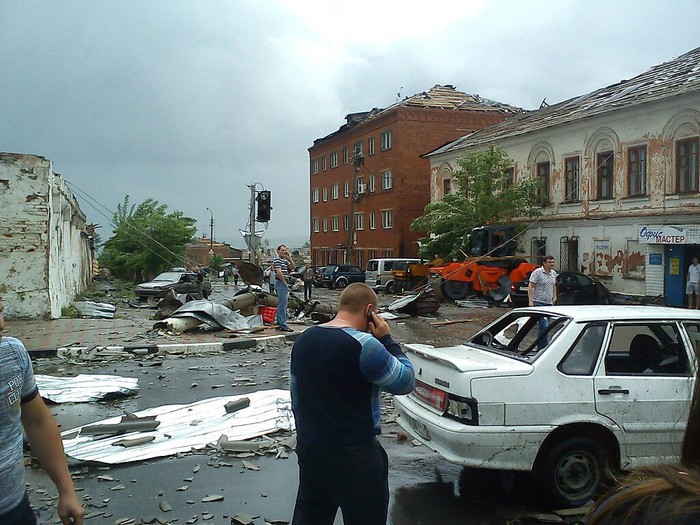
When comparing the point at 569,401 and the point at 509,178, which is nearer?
the point at 569,401

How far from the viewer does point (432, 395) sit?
549 cm

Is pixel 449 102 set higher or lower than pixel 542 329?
higher

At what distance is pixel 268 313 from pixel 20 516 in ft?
48.1

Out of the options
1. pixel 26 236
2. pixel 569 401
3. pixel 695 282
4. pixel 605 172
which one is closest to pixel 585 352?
pixel 569 401

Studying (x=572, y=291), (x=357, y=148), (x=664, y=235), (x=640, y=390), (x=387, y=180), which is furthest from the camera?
(x=357, y=148)

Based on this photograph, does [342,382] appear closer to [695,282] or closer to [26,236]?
[26,236]

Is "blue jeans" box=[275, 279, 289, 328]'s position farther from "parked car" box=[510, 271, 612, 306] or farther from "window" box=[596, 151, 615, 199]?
"window" box=[596, 151, 615, 199]

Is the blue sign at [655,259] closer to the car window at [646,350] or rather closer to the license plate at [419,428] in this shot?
the car window at [646,350]

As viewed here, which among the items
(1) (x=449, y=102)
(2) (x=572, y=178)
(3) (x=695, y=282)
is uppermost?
(1) (x=449, y=102)

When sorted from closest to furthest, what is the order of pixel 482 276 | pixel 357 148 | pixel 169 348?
pixel 169 348 < pixel 482 276 < pixel 357 148

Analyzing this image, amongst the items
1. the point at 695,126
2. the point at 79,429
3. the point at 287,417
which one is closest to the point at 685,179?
the point at 695,126

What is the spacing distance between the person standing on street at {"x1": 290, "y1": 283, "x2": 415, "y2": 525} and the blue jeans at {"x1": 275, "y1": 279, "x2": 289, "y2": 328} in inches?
433

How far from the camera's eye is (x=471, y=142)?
3922 centimetres

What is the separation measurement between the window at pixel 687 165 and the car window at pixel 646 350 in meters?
20.8
